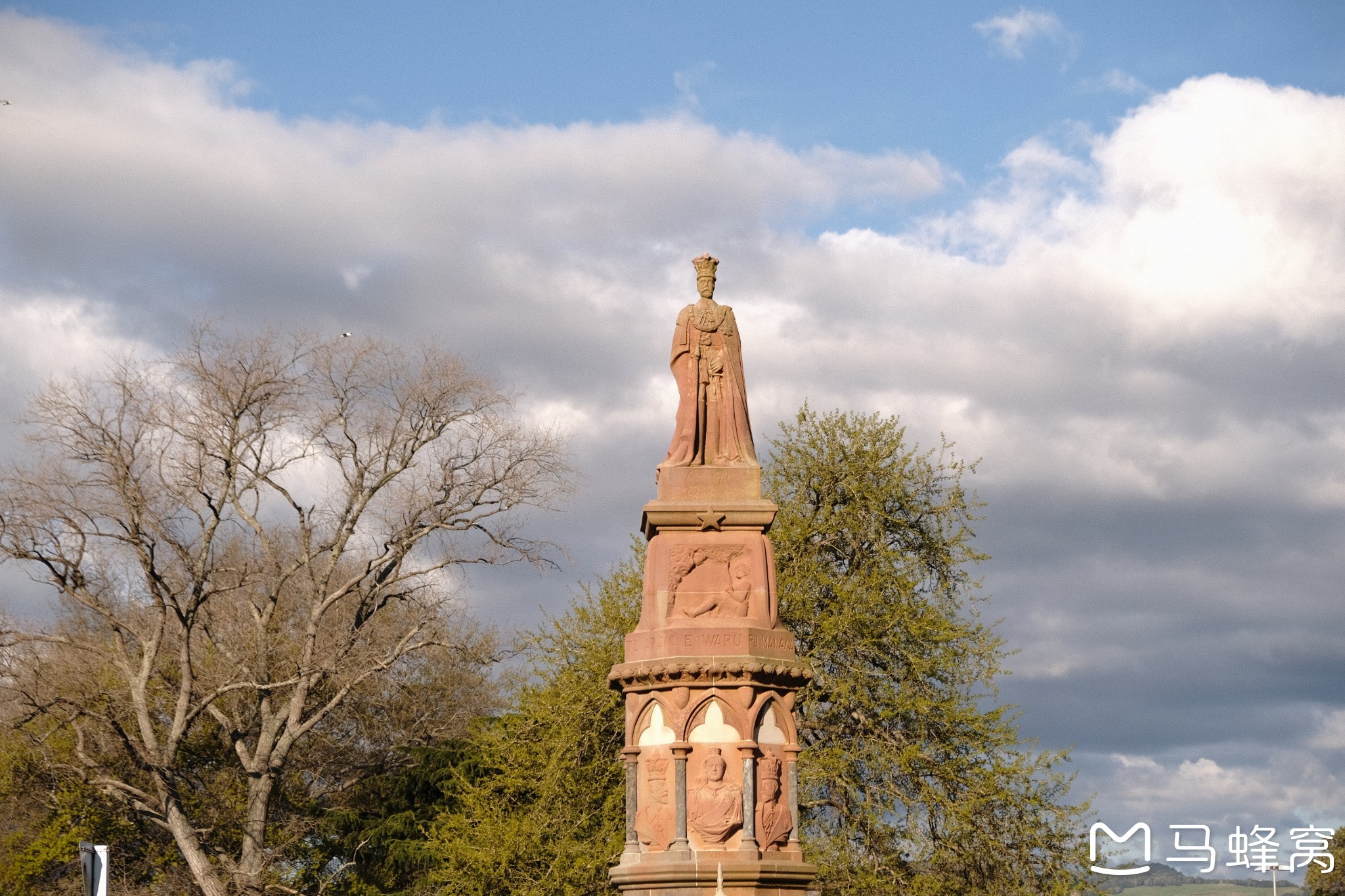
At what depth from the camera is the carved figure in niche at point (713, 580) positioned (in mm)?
14305

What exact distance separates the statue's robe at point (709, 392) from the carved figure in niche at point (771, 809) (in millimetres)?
2823

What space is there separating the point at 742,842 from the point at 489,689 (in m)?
27.5

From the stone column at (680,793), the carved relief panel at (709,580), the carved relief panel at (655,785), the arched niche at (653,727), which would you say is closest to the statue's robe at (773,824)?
the stone column at (680,793)

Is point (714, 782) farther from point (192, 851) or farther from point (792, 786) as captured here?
point (192, 851)

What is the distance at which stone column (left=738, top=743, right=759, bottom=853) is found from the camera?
44.3 ft

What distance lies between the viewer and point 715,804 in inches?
538

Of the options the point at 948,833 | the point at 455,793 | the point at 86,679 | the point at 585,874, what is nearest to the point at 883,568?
the point at 948,833

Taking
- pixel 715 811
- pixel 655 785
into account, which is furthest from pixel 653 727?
pixel 715 811

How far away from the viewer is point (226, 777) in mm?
34188

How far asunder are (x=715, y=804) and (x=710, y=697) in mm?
911

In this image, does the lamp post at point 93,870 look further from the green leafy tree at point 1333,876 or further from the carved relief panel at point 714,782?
the green leafy tree at point 1333,876

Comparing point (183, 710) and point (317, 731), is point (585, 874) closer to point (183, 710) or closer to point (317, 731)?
point (183, 710)

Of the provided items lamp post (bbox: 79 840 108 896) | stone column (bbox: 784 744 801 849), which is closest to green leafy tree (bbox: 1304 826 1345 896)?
stone column (bbox: 784 744 801 849)

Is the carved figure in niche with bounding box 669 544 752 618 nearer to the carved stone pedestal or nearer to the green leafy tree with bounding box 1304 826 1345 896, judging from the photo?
the carved stone pedestal
